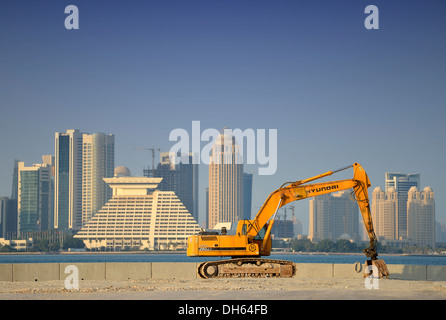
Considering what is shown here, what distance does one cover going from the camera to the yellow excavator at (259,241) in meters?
36.4

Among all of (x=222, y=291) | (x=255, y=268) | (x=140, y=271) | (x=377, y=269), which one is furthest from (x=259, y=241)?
(x=222, y=291)

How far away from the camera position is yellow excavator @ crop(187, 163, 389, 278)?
36.4 m

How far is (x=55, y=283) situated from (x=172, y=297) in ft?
38.7

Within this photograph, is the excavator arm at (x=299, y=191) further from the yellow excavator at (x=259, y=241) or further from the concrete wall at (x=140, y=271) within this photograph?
the concrete wall at (x=140, y=271)

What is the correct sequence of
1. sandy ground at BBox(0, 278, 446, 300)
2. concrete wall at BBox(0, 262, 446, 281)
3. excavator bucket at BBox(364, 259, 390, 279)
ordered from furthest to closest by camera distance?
concrete wall at BBox(0, 262, 446, 281) < excavator bucket at BBox(364, 259, 390, 279) < sandy ground at BBox(0, 278, 446, 300)

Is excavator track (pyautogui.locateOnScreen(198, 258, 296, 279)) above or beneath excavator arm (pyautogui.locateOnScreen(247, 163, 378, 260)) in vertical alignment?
beneath

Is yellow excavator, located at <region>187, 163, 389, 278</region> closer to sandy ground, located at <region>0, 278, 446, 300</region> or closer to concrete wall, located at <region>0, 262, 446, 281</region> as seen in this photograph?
sandy ground, located at <region>0, 278, 446, 300</region>

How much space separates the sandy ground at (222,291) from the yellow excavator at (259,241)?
704mm

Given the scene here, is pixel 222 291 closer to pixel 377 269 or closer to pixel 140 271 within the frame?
pixel 377 269

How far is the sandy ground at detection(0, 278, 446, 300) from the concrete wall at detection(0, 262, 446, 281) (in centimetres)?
317

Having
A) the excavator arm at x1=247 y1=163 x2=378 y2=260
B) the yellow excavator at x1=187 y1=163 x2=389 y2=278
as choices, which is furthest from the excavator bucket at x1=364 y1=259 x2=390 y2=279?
the excavator arm at x1=247 y1=163 x2=378 y2=260

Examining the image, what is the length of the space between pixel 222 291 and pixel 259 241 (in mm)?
8687

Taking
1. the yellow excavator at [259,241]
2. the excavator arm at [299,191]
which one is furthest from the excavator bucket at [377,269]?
the excavator arm at [299,191]
